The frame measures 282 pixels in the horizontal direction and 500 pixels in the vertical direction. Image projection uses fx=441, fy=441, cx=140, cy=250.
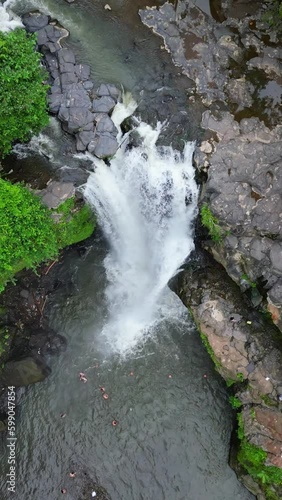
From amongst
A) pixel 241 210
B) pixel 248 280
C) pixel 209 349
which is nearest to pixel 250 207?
pixel 241 210

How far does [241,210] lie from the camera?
1402cm

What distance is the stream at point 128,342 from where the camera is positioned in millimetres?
Result: 13570

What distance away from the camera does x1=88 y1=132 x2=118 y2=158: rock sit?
14.5 metres

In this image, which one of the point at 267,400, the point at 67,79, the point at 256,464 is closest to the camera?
the point at 256,464

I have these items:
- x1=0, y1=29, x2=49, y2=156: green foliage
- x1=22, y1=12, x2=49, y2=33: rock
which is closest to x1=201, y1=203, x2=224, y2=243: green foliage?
x1=0, y1=29, x2=49, y2=156: green foliage

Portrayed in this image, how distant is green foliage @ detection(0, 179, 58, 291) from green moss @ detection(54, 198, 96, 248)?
109 cm

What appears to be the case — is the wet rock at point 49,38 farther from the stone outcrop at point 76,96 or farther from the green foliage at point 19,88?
the green foliage at point 19,88

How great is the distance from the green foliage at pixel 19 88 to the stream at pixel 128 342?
63.3 inches

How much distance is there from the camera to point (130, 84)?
1544 cm

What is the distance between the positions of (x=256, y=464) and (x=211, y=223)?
7.38 meters

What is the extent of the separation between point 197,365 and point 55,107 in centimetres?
985

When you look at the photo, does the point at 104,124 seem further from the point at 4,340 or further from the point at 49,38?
the point at 4,340

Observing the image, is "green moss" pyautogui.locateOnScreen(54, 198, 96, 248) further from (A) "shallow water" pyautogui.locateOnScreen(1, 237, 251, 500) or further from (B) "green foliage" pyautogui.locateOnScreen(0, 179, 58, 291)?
(A) "shallow water" pyautogui.locateOnScreen(1, 237, 251, 500)

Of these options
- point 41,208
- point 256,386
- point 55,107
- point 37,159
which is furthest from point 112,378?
point 55,107
